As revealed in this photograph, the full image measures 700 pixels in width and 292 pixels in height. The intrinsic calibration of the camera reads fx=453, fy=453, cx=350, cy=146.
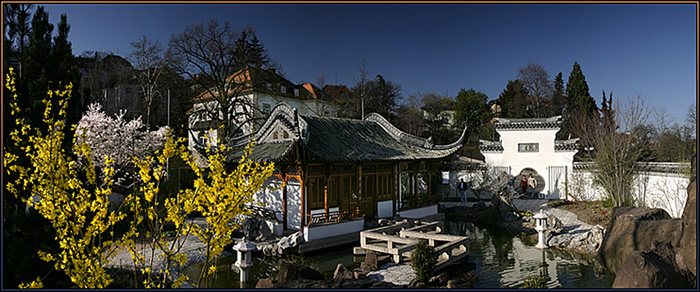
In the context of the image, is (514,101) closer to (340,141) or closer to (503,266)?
(340,141)

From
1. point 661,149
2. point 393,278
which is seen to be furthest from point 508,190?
point 393,278

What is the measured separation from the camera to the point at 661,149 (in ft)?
61.5

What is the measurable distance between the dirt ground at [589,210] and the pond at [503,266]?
2.91 metres

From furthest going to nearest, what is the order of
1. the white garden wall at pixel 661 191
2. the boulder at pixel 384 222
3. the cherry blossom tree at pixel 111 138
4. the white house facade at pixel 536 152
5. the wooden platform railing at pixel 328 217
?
the white house facade at pixel 536 152 → the cherry blossom tree at pixel 111 138 → the white garden wall at pixel 661 191 → the boulder at pixel 384 222 → the wooden platform railing at pixel 328 217

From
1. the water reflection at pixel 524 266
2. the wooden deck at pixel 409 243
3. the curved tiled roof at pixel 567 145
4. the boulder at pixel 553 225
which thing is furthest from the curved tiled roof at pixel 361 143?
the curved tiled roof at pixel 567 145

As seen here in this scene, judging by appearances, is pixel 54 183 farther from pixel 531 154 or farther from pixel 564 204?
pixel 531 154

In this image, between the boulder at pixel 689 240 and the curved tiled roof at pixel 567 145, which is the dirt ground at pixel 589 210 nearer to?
the curved tiled roof at pixel 567 145

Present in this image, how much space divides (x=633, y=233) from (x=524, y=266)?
248 cm

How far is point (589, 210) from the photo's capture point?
51.2 ft

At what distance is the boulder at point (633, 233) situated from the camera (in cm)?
685

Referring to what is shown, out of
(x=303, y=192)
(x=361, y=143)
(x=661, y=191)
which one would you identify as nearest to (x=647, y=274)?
(x=303, y=192)

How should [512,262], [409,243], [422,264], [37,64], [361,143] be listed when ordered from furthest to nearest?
[361,143] → [512,262] → [409,243] → [37,64] → [422,264]

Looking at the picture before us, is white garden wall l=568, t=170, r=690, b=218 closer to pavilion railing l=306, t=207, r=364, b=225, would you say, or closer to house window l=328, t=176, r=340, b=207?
pavilion railing l=306, t=207, r=364, b=225

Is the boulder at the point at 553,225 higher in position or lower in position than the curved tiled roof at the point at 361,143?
lower
